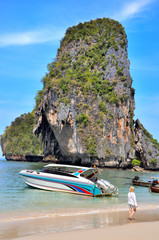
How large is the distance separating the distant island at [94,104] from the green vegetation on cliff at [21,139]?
1311 inches

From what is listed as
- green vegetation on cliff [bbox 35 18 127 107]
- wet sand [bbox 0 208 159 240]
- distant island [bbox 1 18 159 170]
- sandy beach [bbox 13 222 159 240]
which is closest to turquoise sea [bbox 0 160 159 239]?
wet sand [bbox 0 208 159 240]

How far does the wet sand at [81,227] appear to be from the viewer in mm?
7742

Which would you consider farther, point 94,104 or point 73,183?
point 94,104

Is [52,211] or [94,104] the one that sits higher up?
[94,104]

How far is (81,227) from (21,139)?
105m

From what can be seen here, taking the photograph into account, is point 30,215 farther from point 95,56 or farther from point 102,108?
point 95,56

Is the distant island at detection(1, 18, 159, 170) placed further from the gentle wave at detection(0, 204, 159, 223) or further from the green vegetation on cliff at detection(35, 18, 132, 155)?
the gentle wave at detection(0, 204, 159, 223)

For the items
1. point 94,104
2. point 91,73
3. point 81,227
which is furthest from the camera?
point 91,73

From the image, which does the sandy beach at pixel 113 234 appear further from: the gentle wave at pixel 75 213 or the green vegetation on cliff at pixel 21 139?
the green vegetation on cliff at pixel 21 139

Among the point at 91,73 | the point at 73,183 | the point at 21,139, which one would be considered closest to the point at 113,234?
the point at 73,183

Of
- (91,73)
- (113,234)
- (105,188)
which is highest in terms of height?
(91,73)

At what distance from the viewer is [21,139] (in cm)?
11056

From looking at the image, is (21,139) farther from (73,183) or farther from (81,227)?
(81,227)

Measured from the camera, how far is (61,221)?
1000 centimetres
